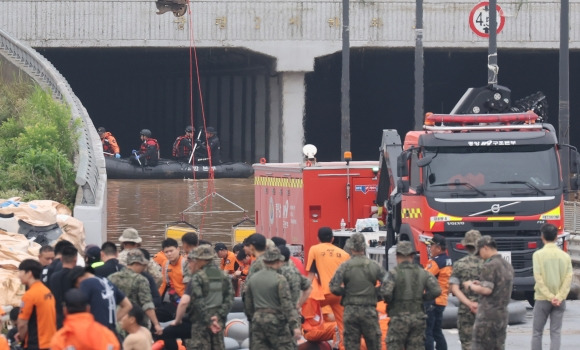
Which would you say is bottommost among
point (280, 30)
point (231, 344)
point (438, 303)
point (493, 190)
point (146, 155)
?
point (231, 344)

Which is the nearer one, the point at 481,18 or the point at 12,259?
the point at 12,259

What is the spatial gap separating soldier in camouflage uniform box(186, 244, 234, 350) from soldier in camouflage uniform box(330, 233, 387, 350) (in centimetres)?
123

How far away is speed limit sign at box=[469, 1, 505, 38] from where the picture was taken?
42.8 meters

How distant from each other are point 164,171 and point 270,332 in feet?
96.4

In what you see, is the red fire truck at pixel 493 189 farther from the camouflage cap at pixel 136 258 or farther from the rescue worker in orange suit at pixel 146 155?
the rescue worker in orange suit at pixel 146 155

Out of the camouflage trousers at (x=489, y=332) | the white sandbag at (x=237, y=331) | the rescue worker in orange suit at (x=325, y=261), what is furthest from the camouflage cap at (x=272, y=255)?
the white sandbag at (x=237, y=331)

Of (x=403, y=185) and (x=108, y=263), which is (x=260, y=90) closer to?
(x=403, y=185)

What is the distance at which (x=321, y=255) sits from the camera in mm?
13812

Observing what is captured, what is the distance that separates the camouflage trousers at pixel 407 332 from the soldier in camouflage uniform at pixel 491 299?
1.76ft

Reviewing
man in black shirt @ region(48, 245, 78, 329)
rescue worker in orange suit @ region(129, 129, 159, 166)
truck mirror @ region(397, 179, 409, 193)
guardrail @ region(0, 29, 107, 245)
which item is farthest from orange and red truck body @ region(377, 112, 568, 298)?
rescue worker in orange suit @ region(129, 129, 159, 166)

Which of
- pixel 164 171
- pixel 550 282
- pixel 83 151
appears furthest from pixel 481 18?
pixel 550 282

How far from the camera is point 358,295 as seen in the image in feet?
42.1

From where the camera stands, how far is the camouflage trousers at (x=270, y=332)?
40.1 feet

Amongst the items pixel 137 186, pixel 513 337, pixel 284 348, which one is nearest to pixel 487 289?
pixel 284 348
